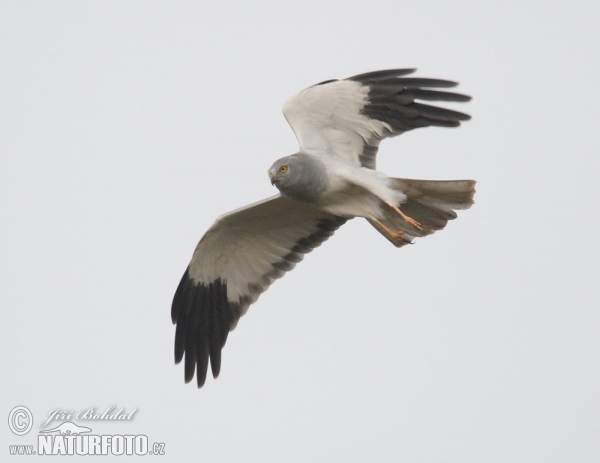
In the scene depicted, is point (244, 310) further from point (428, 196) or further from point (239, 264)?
point (428, 196)

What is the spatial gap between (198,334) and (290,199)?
2.20 m

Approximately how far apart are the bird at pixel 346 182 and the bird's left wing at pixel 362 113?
0.03 feet

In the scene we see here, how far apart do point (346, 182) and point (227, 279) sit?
2.30 metres

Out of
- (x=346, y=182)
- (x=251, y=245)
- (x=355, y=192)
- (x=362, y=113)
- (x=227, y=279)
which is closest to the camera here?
(x=346, y=182)

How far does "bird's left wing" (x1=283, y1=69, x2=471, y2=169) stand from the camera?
34.9 ft

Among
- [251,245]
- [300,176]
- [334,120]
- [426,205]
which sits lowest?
[426,205]

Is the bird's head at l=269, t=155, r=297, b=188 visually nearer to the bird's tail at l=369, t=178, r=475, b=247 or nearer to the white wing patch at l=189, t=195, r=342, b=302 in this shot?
the white wing patch at l=189, t=195, r=342, b=302

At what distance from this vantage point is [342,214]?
10992 millimetres

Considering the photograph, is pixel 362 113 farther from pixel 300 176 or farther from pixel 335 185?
pixel 300 176

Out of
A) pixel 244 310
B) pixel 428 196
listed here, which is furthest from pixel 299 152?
pixel 244 310

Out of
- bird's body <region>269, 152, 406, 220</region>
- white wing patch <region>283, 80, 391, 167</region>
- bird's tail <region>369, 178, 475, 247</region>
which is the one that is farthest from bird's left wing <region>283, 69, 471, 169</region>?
bird's tail <region>369, 178, 475, 247</region>

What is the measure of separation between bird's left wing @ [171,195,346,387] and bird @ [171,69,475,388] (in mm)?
17

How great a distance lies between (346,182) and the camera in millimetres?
10555

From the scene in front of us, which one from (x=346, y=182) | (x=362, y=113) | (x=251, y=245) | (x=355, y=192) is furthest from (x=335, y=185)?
(x=251, y=245)
